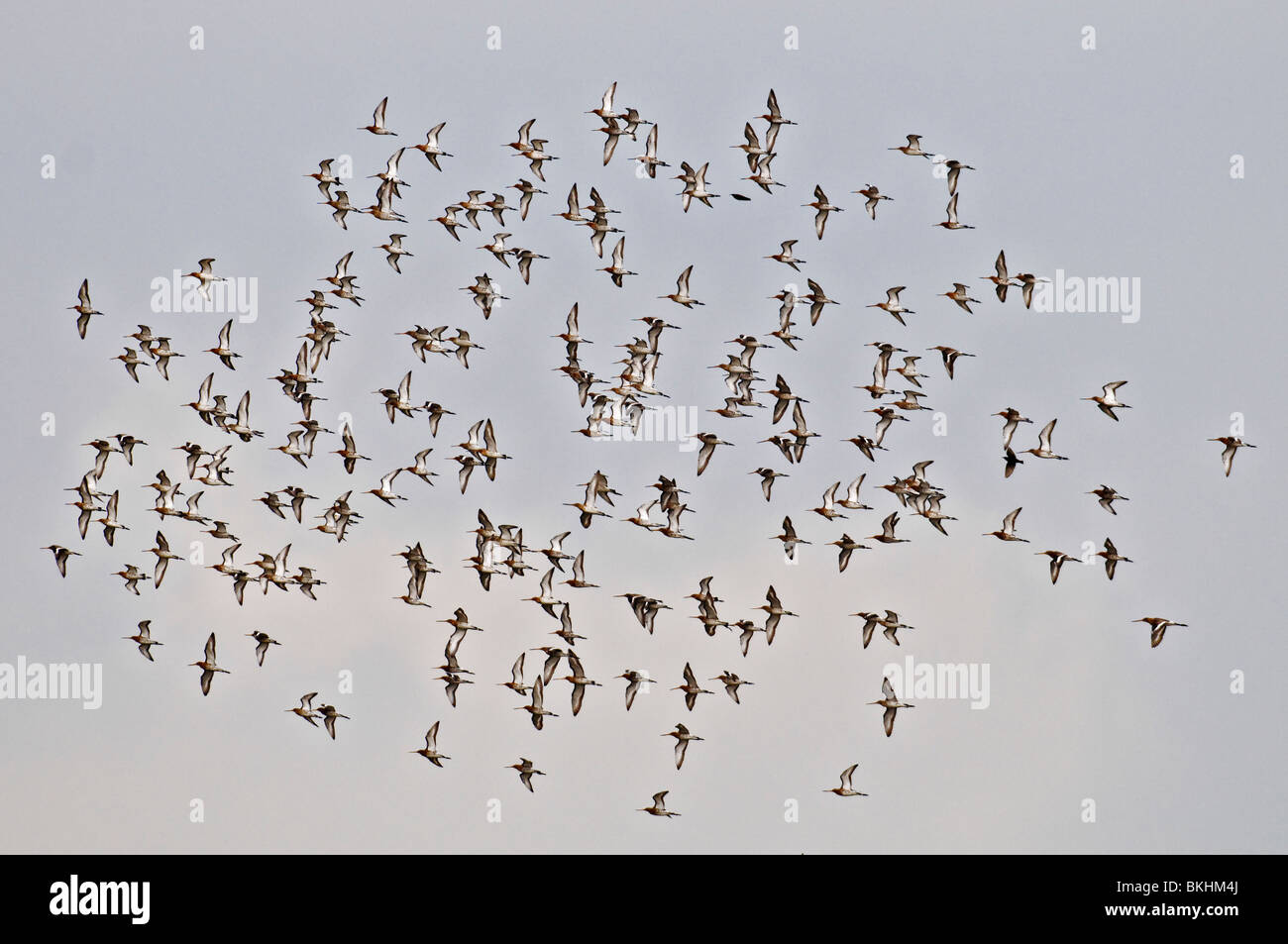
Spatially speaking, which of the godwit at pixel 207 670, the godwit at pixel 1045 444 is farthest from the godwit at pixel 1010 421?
the godwit at pixel 207 670

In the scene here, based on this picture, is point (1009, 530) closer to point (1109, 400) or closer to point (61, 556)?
point (1109, 400)

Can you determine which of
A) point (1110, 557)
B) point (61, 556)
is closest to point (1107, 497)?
point (1110, 557)

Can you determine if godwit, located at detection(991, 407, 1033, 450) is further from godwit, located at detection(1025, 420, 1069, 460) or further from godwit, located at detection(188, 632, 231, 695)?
godwit, located at detection(188, 632, 231, 695)

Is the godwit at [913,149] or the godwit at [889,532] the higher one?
the godwit at [913,149]

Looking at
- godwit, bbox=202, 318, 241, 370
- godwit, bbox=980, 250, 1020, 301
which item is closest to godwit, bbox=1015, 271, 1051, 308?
godwit, bbox=980, 250, 1020, 301

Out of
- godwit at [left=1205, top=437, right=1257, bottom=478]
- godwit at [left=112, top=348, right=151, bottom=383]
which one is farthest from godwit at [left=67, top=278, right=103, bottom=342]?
godwit at [left=1205, top=437, right=1257, bottom=478]

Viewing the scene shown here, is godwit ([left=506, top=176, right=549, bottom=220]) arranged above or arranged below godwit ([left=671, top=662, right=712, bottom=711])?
above

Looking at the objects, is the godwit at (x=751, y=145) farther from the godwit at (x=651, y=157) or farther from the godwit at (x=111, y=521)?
the godwit at (x=111, y=521)
